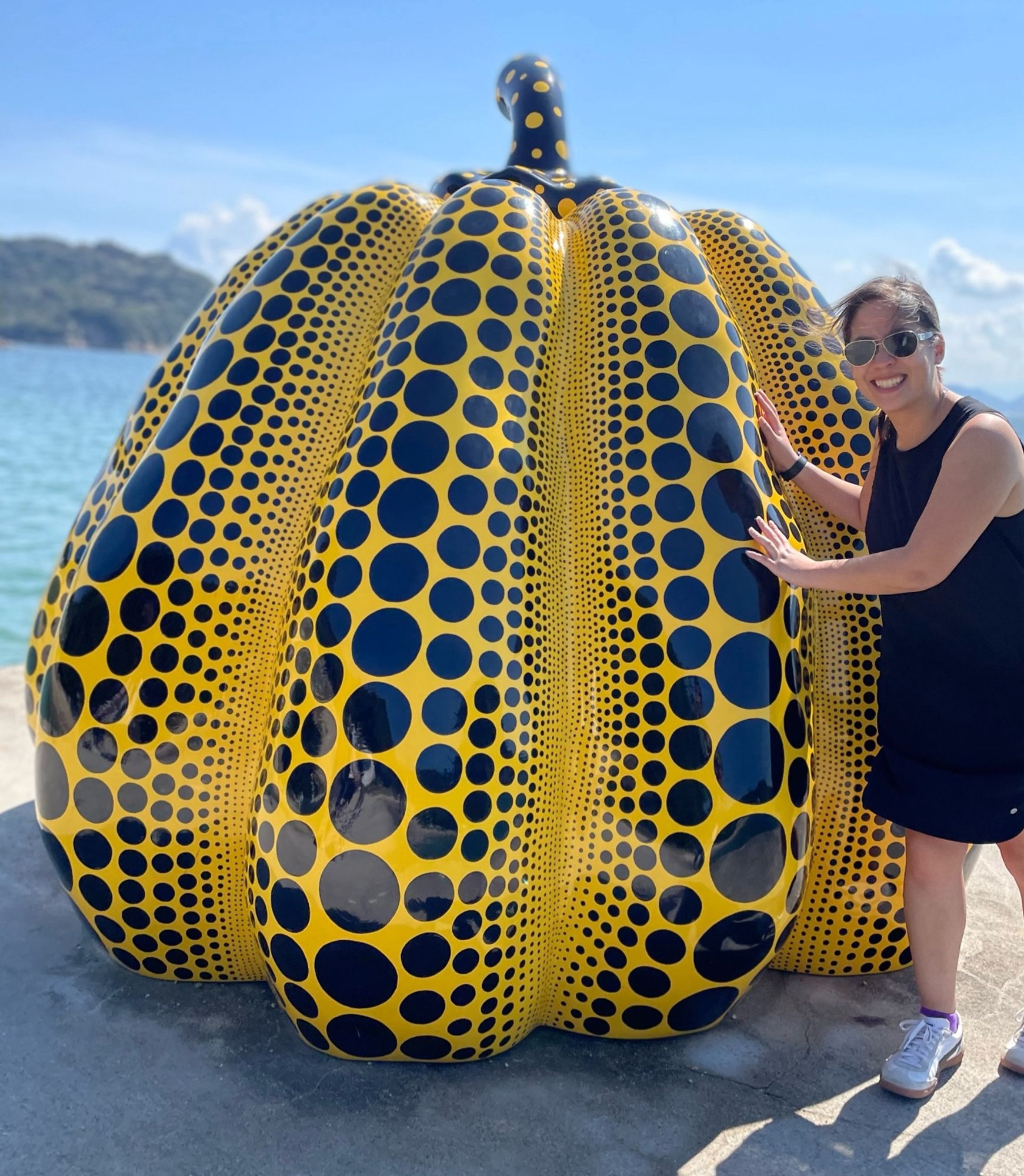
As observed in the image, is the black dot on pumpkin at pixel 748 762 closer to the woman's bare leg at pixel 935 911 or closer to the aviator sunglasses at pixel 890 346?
the woman's bare leg at pixel 935 911

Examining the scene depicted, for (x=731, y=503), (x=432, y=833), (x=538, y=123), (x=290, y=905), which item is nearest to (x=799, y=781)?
(x=731, y=503)

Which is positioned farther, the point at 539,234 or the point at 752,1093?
the point at 539,234

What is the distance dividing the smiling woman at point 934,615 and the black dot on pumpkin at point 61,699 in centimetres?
197

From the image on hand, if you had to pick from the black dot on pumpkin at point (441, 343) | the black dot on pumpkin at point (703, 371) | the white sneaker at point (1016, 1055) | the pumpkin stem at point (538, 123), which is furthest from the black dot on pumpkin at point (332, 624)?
the pumpkin stem at point (538, 123)

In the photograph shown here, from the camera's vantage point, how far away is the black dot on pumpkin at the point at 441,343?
306 centimetres

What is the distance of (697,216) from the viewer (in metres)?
3.95

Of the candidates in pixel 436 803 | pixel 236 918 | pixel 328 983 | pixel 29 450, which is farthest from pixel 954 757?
pixel 29 450

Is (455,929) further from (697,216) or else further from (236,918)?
(697,216)

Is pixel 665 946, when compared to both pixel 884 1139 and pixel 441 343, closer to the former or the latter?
pixel 884 1139

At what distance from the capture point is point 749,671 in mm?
2979

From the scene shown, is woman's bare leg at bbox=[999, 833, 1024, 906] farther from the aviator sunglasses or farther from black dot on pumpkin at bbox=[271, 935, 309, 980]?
black dot on pumpkin at bbox=[271, 935, 309, 980]

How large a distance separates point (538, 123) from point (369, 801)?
9.82ft

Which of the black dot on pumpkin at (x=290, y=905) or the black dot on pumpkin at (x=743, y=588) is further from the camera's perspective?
the black dot on pumpkin at (x=743, y=588)

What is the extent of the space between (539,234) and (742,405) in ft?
2.73
